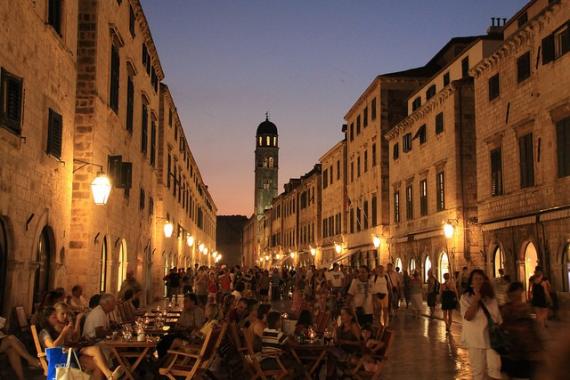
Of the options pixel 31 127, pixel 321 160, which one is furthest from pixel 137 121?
pixel 321 160

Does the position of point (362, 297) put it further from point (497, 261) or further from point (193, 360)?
point (497, 261)

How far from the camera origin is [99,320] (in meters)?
10.6

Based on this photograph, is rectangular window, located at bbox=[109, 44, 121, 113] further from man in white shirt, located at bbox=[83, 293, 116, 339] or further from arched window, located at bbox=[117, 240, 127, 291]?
man in white shirt, located at bbox=[83, 293, 116, 339]

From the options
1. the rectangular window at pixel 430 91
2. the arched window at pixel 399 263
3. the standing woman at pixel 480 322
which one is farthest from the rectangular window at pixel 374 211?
the standing woman at pixel 480 322

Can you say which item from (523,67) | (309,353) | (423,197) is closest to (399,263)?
(423,197)

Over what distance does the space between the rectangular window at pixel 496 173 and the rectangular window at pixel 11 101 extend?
1751 centimetres

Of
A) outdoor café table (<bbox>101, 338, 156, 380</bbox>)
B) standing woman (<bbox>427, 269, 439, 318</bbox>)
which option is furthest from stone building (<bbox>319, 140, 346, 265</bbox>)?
outdoor café table (<bbox>101, 338, 156, 380</bbox>)

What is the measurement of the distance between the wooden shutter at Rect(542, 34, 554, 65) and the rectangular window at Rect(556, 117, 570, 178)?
210cm

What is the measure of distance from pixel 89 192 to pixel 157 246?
48.8ft

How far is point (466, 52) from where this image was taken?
97.5ft

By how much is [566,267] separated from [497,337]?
13481mm

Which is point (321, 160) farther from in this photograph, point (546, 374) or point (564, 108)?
point (546, 374)

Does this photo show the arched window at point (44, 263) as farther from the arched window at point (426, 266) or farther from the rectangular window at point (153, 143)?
the arched window at point (426, 266)

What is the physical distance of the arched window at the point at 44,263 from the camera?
542 inches
